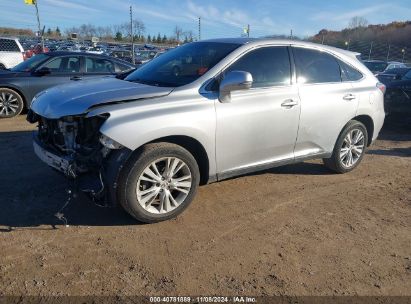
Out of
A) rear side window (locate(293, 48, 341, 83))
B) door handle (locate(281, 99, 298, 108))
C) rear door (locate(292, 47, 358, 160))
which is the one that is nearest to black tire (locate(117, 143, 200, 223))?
door handle (locate(281, 99, 298, 108))

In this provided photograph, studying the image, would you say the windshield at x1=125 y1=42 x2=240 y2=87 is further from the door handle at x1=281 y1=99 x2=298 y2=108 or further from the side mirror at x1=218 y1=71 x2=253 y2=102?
the door handle at x1=281 y1=99 x2=298 y2=108

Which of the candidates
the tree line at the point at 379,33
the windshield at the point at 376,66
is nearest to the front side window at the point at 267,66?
the windshield at the point at 376,66

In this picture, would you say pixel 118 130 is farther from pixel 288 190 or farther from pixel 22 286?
pixel 288 190

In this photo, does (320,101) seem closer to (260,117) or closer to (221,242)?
(260,117)

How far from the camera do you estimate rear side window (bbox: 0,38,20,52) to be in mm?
14171

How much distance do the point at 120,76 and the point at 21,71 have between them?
510cm

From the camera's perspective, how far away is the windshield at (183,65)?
13.9 ft

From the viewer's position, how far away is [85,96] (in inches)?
147

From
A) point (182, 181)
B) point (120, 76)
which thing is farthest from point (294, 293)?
point (120, 76)

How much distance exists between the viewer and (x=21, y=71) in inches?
355

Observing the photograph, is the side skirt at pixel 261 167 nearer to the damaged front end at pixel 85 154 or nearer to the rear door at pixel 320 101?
the rear door at pixel 320 101

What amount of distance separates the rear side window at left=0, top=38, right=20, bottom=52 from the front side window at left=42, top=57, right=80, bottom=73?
21.2ft

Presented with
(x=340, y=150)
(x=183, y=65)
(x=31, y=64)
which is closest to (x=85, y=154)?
Answer: (x=183, y=65)

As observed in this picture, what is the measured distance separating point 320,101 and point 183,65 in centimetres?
179
